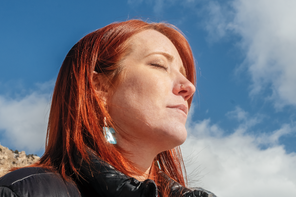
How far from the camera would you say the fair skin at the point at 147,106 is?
2783mm

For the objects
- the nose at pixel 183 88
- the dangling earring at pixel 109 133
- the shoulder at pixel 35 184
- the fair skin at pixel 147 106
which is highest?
the nose at pixel 183 88

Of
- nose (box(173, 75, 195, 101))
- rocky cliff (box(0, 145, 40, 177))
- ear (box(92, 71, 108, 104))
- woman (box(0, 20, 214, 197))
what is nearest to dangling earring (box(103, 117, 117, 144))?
woman (box(0, 20, 214, 197))

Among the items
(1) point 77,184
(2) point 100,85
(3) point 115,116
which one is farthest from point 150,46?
(1) point 77,184

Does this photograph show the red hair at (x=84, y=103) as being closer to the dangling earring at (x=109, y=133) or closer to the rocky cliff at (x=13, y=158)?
the dangling earring at (x=109, y=133)

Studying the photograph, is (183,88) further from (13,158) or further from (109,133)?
(13,158)

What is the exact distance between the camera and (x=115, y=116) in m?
2.89

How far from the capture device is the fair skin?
2.78 meters

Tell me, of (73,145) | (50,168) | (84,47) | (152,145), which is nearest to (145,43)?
(84,47)

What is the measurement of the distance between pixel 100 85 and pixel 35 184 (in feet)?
4.79

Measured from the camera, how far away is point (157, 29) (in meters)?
3.96

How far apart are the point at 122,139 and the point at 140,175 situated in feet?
1.50

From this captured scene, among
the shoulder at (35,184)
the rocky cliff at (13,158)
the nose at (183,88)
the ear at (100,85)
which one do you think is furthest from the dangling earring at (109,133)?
the rocky cliff at (13,158)

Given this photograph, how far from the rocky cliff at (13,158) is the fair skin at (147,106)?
30.6 feet

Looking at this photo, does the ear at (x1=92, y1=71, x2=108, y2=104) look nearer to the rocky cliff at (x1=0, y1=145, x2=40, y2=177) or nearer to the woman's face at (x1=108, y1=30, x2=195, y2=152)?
the woman's face at (x1=108, y1=30, x2=195, y2=152)
